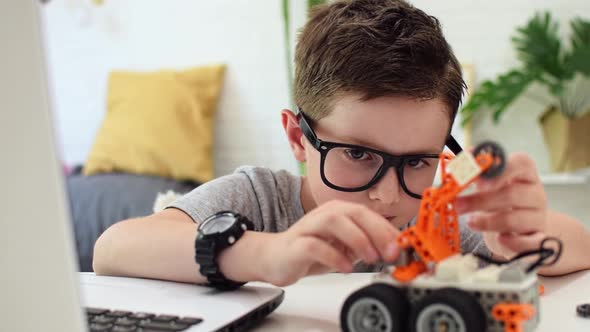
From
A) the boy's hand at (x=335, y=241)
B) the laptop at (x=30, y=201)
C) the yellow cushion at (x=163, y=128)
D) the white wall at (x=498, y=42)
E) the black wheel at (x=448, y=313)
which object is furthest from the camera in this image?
the yellow cushion at (x=163, y=128)

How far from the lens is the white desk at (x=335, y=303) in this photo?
24.8 inches

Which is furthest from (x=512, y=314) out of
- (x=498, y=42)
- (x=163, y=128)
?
(x=163, y=128)

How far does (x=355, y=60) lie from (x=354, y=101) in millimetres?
66

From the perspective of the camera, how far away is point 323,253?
23.0 inches

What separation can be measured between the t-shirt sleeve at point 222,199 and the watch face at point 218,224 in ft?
0.68

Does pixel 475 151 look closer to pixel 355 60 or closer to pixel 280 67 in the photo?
pixel 355 60

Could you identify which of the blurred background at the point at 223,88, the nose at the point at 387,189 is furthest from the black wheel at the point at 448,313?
the blurred background at the point at 223,88

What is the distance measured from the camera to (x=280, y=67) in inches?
112

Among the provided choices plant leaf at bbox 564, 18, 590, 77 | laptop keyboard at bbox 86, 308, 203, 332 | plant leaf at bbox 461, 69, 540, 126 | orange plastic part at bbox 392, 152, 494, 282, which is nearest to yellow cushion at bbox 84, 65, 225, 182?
plant leaf at bbox 461, 69, 540, 126

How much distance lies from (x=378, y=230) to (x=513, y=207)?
14 cm

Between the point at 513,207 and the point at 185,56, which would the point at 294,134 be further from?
the point at 185,56

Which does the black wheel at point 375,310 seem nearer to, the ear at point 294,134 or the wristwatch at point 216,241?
the wristwatch at point 216,241

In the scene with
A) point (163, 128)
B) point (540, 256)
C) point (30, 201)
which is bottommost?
point (163, 128)

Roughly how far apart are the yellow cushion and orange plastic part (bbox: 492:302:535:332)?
2.31 metres
